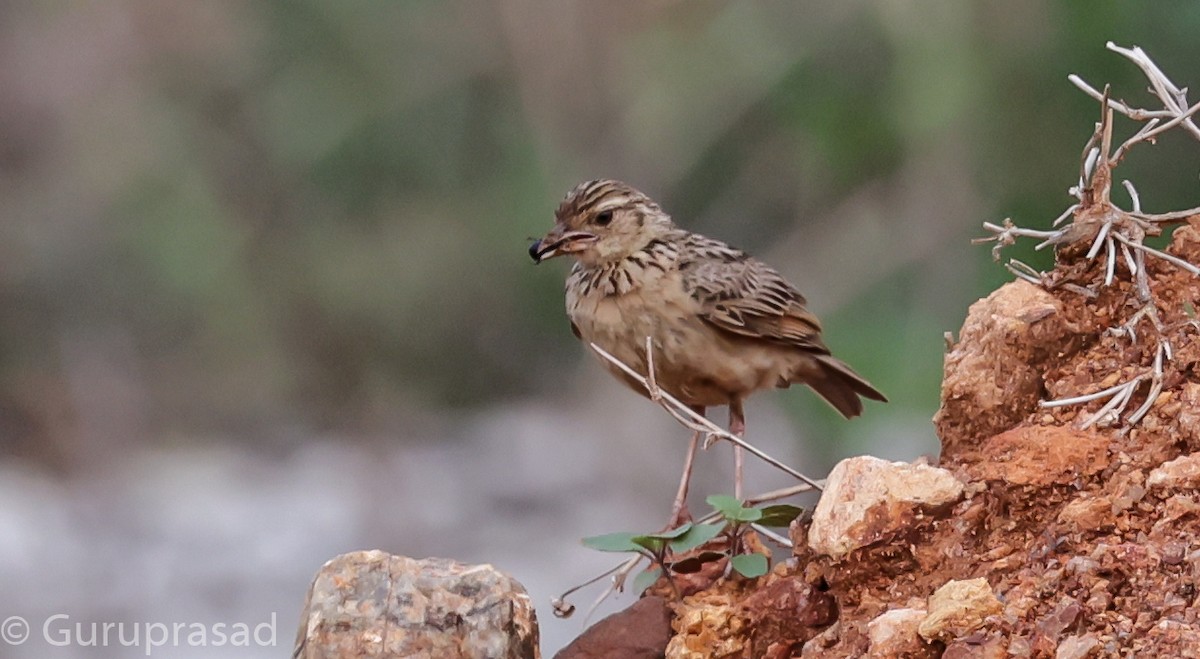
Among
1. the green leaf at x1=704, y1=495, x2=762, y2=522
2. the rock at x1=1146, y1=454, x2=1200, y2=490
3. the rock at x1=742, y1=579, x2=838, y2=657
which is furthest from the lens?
the green leaf at x1=704, y1=495, x2=762, y2=522

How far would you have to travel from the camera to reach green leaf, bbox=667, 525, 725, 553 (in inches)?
56.0

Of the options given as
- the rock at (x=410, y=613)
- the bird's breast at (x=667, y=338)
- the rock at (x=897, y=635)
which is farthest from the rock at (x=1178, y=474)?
the bird's breast at (x=667, y=338)

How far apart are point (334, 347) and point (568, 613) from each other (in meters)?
1.79

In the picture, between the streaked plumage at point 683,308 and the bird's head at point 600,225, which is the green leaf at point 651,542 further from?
the bird's head at point 600,225

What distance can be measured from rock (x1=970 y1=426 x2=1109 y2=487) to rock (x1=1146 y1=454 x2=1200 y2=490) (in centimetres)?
7

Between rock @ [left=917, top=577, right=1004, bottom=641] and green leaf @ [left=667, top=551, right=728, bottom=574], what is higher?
green leaf @ [left=667, top=551, right=728, bottom=574]

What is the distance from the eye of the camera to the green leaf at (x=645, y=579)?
1.44m

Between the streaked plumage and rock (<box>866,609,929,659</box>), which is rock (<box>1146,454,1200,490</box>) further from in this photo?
the streaked plumage

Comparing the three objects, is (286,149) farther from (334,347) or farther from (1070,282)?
(1070,282)

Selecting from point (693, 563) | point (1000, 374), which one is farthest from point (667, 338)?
point (1000, 374)

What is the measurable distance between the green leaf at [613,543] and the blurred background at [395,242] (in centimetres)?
146

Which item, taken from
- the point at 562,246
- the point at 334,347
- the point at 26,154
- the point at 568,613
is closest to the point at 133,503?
the point at 334,347

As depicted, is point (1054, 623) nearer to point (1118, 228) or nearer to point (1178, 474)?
point (1178, 474)

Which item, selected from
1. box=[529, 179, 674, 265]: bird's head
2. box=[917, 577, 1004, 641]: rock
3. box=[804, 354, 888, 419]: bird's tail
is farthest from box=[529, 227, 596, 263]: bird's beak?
box=[917, 577, 1004, 641]: rock
